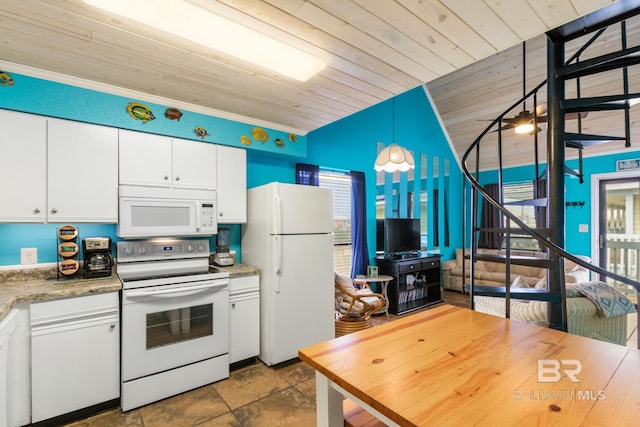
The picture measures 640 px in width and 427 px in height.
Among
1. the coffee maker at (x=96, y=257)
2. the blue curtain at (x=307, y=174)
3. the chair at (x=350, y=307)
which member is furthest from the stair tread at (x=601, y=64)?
the coffee maker at (x=96, y=257)

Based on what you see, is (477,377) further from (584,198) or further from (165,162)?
(584,198)

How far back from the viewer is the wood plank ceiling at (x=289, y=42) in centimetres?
152

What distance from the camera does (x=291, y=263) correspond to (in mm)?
2865

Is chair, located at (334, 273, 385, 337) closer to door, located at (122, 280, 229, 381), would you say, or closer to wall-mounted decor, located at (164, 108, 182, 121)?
door, located at (122, 280, 229, 381)

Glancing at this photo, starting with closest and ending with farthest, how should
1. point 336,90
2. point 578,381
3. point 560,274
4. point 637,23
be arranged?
1. point 578,381
2. point 560,274
3. point 336,90
4. point 637,23

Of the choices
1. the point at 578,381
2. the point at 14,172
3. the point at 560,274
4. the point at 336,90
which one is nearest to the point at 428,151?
the point at 336,90

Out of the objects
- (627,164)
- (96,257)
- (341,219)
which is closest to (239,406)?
(96,257)

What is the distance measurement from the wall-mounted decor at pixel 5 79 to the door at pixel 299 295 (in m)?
2.17

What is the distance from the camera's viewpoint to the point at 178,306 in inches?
93.7

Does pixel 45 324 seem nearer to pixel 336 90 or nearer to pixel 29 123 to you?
pixel 29 123

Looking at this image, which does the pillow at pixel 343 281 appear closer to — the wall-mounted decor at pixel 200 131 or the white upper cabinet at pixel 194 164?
the white upper cabinet at pixel 194 164

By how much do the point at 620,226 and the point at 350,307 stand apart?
502cm

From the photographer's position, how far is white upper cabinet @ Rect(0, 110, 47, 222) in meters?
2.03

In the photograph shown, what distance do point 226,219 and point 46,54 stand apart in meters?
1.71
